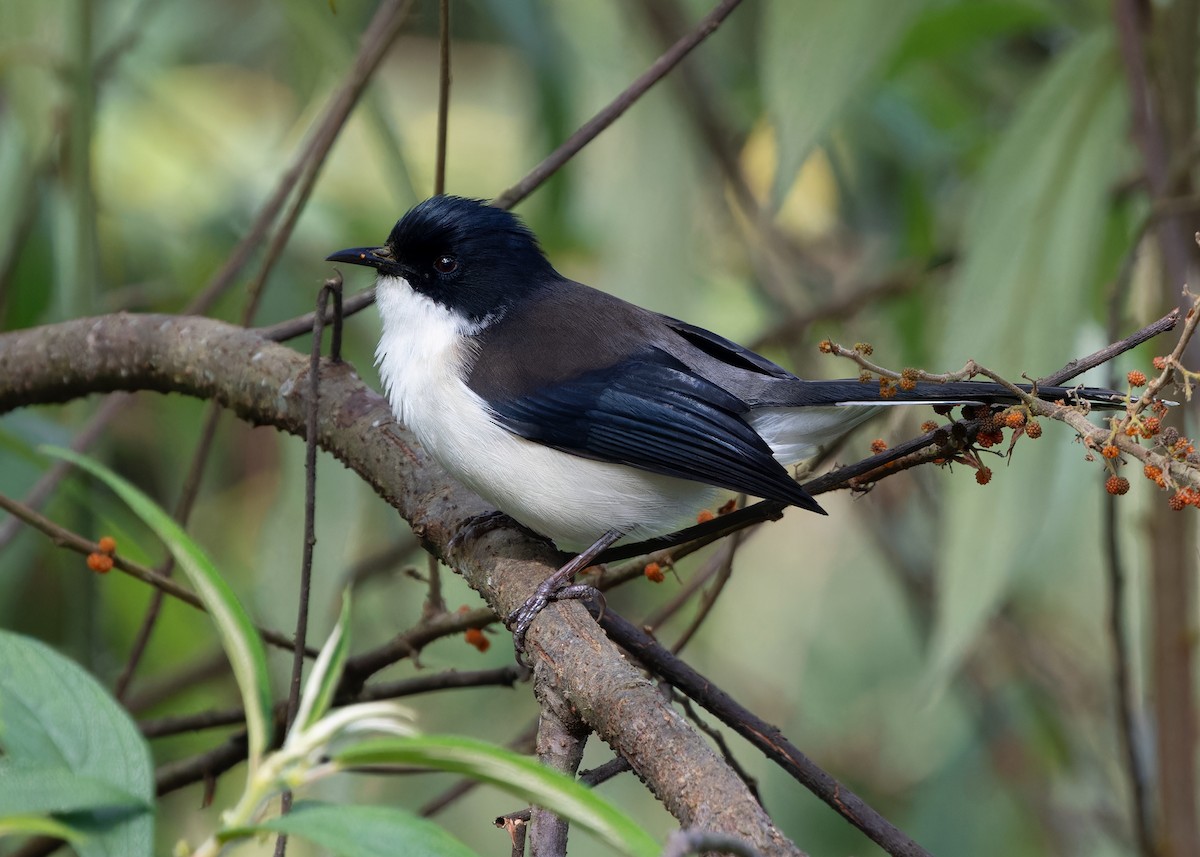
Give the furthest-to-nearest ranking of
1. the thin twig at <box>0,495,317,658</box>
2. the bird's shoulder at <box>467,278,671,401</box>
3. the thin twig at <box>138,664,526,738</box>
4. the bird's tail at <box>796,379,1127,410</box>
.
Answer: the bird's shoulder at <box>467,278,671,401</box> < the thin twig at <box>138,664,526,738</box> < the thin twig at <box>0,495,317,658</box> < the bird's tail at <box>796,379,1127,410</box>

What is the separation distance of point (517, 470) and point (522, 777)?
5.64ft

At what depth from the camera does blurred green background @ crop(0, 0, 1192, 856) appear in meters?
3.25

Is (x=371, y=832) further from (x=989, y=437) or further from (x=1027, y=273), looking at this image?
(x=1027, y=273)

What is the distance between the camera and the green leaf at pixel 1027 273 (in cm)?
314

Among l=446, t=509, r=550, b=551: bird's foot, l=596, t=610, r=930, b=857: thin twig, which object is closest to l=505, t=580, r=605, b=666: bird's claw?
l=596, t=610, r=930, b=857: thin twig

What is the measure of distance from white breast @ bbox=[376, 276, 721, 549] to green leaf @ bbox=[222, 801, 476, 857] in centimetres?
163

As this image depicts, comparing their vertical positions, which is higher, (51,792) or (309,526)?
(309,526)

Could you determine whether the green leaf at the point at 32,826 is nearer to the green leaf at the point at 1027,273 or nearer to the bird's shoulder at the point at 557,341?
the bird's shoulder at the point at 557,341

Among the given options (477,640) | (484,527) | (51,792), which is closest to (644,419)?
(484,527)

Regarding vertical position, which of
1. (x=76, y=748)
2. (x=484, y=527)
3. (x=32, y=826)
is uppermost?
(x=484, y=527)

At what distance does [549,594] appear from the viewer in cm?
231

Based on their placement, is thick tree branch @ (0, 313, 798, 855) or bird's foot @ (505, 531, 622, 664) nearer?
bird's foot @ (505, 531, 622, 664)

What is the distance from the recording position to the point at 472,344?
3248mm

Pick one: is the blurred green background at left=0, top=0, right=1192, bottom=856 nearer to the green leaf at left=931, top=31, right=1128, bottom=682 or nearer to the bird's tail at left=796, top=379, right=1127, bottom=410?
the green leaf at left=931, top=31, right=1128, bottom=682
